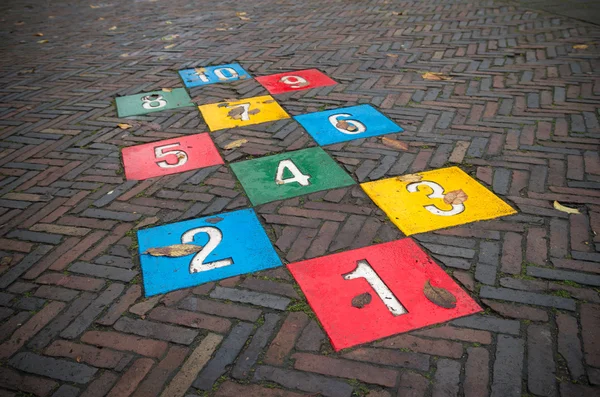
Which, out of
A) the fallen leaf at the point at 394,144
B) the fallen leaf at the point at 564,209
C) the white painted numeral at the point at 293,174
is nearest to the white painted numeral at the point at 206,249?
the white painted numeral at the point at 293,174

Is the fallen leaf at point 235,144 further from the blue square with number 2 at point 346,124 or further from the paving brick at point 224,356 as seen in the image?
the paving brick at point 224,356

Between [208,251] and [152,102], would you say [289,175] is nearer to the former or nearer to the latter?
[208,251]

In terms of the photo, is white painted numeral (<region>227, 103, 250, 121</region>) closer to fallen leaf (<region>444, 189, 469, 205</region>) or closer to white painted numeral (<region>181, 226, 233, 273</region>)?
white painted numeral (<region>181, 226, 233, 273</region>)

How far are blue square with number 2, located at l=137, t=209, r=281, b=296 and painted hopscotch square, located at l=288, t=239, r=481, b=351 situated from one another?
0.26 m

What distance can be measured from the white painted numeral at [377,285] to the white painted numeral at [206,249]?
2.12 ft

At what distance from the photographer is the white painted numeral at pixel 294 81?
15.0 feet

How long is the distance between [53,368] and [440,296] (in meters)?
1.69

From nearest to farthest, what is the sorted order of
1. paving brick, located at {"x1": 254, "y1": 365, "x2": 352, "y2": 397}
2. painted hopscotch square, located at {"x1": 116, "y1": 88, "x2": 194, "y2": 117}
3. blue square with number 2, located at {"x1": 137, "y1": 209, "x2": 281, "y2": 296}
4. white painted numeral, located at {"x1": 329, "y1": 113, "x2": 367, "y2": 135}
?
paving brick, located at {"x1": 254, "y1": 365, "x2": 352, "y2": 397} < blue square with number 2, located at {"x1": 137, "y1": 209, "x2": 281, "y2": 296} < white painted numeral, located at {"x1": 329, "y1": 113, "x2": 367, "y2": 135} < painted hopscotch square, located at {"x1": 116, "y1": 88, "x2": 194, "y2": 117}

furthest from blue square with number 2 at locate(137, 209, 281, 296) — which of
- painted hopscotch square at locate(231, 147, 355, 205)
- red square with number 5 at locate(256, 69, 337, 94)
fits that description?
red square with number 5 at locate(256, 69, 337, 94)

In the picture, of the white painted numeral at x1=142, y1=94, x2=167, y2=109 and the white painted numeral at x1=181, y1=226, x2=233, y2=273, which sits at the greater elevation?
the white painted numeral at x1=181, y1=226, x2=233, y2=273

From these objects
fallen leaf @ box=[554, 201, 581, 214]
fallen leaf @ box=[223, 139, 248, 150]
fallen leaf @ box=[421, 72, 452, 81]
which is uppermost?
fallen leaf @ box=[421, 72, 452, 81]

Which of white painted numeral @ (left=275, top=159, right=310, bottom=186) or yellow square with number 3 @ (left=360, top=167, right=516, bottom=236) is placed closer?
yellow square with number 3 @ (left=360, top=167, right=516, bottom=236)

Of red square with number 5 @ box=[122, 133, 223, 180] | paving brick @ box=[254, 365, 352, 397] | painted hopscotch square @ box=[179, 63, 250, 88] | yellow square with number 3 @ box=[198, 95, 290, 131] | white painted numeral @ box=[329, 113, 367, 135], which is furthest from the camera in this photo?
painted hopscotch square @ box=[179, 63, 250, 88]

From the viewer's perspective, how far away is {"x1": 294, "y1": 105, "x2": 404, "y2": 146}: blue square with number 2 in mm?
3574
